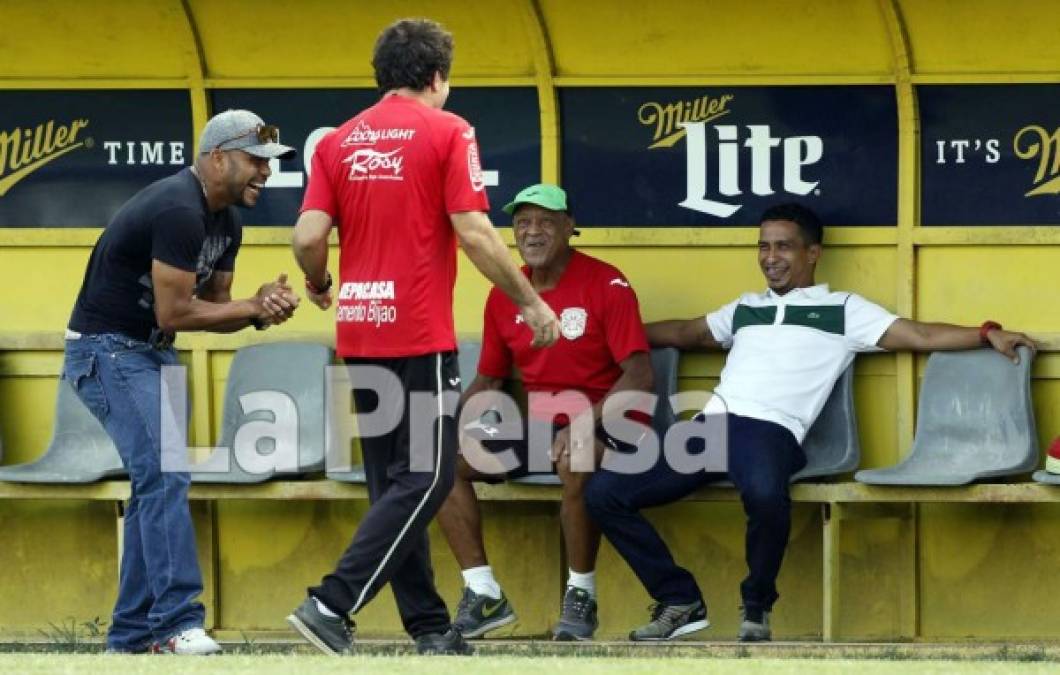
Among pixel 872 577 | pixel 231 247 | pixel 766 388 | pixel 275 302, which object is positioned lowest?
pixel 872 577

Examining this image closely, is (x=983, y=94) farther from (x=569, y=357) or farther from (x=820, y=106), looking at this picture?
(x=569, y=357)

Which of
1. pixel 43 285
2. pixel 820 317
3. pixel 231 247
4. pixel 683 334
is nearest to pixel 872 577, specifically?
pixel 820 317

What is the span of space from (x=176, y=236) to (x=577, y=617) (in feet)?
6.63

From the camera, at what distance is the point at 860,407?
8.45 m

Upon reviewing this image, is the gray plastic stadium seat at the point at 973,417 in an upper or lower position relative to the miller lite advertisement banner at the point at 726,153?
lower

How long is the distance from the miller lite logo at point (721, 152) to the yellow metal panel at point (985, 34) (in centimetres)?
56

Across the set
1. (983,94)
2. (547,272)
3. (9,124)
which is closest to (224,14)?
(9,124)

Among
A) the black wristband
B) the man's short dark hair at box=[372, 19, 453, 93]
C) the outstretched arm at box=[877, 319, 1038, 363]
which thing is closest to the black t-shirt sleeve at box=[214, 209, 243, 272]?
the black wristband

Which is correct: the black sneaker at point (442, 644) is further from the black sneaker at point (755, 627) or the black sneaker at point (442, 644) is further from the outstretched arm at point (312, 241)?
the black sneaker at point (755, 627)

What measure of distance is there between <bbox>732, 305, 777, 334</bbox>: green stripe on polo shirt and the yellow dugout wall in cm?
22

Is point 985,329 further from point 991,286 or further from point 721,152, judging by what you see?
point 721,152

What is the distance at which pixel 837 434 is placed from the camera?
8.31 meters

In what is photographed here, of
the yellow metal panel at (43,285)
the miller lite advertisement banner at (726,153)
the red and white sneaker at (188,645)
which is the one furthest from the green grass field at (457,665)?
the yellow metal panel at (43,285)

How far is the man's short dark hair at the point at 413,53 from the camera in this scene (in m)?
6.68
